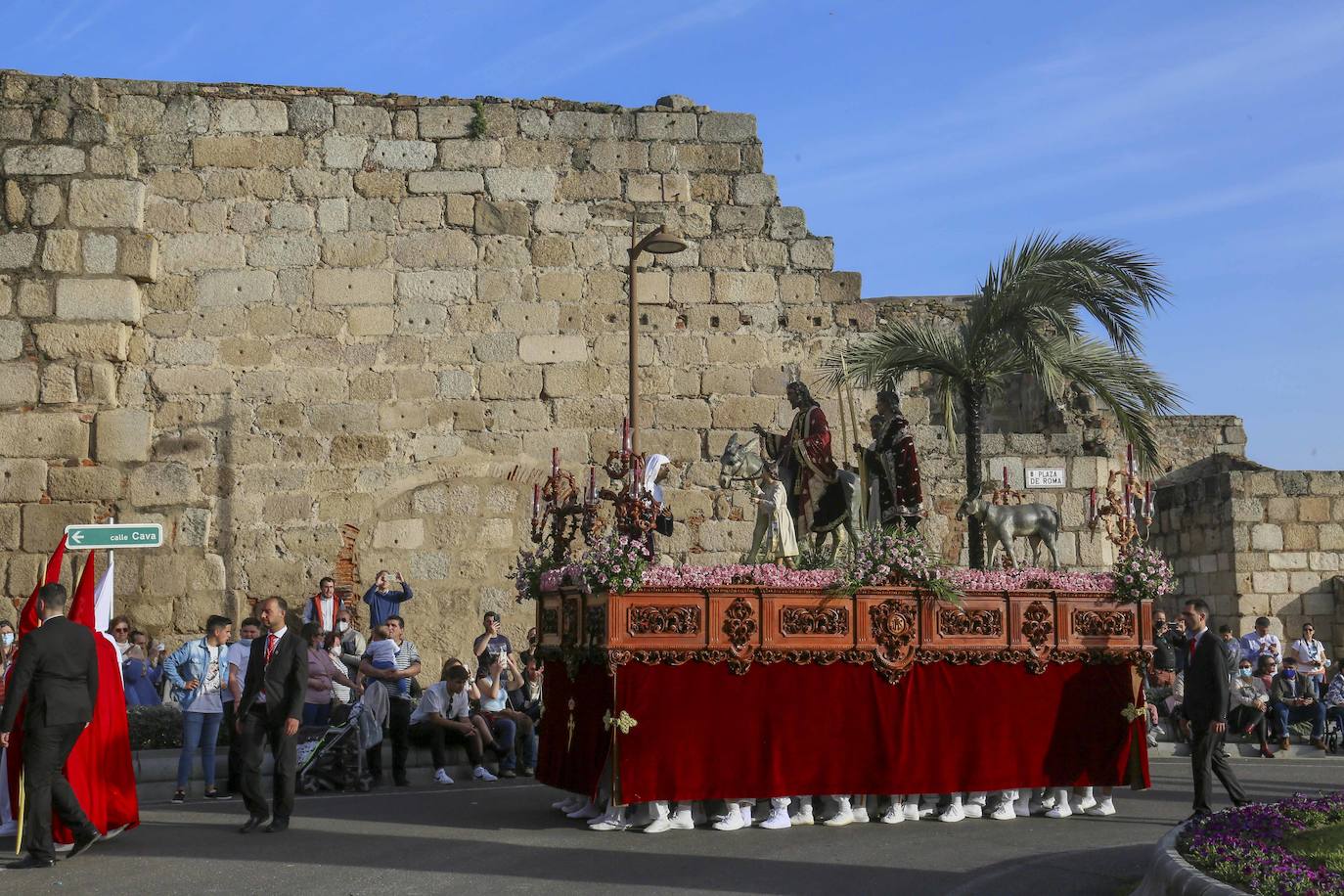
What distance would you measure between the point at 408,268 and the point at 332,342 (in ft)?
3.90

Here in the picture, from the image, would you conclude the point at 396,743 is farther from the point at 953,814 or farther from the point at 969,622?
the point at 969,622

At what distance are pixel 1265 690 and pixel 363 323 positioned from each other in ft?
34.5

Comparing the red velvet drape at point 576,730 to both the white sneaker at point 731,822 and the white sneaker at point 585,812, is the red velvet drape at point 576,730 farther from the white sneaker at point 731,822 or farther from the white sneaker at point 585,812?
the white sneaker at point 731,822

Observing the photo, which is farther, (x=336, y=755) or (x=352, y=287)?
(x=352, y=287)

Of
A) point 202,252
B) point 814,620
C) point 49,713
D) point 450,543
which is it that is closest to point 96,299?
point 202,252

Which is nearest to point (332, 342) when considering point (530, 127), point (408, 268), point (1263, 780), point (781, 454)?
point (408, 268)

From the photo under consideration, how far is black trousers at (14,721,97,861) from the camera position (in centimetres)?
A: 804

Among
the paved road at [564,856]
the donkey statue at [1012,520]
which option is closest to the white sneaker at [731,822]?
the paved road at [564,856]

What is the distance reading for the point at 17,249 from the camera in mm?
15062

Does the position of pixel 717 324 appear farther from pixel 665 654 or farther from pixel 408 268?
pixel 665 654

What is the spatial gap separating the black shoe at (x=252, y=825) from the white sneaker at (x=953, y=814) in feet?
15.3

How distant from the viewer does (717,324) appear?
15.9 meters

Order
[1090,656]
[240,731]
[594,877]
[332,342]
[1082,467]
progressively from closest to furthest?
[594,877]
[240,731]
[1090,656]
[332,342]
[1082,467]

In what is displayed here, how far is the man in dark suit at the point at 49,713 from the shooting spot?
807cm
